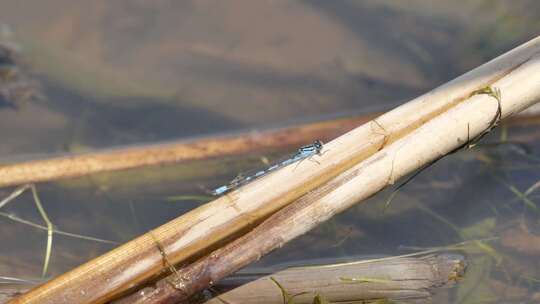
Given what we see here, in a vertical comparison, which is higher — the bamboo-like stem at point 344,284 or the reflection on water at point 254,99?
the reflection on water at point 254,99

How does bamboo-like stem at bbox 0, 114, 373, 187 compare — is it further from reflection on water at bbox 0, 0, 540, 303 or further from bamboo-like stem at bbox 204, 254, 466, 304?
bamboo-like stem at bbox 204, 254, 466, 304

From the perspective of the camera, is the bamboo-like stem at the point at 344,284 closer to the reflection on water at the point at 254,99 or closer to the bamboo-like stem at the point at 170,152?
the reflection on water at the point at 254,99

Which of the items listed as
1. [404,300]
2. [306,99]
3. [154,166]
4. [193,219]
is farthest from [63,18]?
[404,300]

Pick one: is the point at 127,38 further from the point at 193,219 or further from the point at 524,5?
the point at 524,5

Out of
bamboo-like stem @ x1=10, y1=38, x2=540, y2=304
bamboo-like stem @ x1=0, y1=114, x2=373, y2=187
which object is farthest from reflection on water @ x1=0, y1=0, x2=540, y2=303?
bamboo-like stem @ x1=10, y1=38, x2=540, y2=304

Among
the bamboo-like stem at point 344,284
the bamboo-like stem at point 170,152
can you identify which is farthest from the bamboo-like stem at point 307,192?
the bamboo-like stem at point 170,152

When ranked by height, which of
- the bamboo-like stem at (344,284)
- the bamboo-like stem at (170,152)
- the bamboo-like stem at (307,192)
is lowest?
the bamboo-like stem at (344,284)
